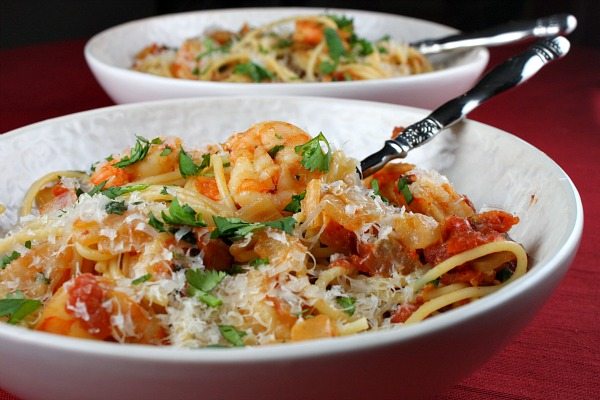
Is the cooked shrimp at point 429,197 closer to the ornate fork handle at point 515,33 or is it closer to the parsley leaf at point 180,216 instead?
the parsley leaf at point 180,216

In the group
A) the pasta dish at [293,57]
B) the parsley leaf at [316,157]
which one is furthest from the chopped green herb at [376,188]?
the pasta dish at [293,57]

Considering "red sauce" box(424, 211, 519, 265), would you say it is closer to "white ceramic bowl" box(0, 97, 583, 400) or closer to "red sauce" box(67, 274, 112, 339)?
"white ceramic bowl" box(0, 97, 583, 400)

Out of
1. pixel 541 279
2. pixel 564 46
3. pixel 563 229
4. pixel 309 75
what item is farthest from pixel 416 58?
pixel 541 279

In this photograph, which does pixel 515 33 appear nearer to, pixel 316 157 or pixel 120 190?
pixel 316 157

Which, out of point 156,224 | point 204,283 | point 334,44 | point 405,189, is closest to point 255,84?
point 405,189

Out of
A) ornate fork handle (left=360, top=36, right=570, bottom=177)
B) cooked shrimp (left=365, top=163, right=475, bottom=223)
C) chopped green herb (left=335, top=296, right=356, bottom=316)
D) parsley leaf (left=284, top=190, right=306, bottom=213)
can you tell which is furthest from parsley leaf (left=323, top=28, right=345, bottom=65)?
chopped green herb (left=335, top=296, right=356, bottom=316)

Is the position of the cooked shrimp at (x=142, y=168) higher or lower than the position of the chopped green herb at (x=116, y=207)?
lower
